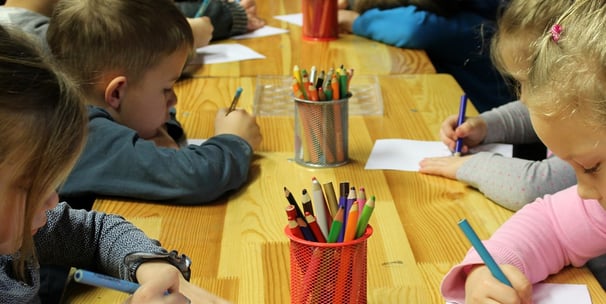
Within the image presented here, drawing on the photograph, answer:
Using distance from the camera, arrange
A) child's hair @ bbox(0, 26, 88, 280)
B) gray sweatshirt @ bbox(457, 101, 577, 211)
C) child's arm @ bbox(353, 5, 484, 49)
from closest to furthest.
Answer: child's hair @ bbox(0, 26, 88, 280) < gray sweatshirt @ bbox(457, 101, 577, 211) < child's arm @ bbox(353, 5, 484, 49)

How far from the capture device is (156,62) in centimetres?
178

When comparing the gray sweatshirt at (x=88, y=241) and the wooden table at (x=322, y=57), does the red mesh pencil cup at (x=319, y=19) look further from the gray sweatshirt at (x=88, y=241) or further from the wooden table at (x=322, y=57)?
the gray sweatshirt at (x=88, y=241)

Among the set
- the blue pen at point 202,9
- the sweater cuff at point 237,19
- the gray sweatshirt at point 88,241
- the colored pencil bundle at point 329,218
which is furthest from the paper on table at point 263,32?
the colored pencil bundle at point 329,218

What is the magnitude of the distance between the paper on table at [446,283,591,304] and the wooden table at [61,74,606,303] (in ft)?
0.05

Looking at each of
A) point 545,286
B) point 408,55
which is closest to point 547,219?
point 545,286

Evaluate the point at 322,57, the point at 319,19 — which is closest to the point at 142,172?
the point at 322,57

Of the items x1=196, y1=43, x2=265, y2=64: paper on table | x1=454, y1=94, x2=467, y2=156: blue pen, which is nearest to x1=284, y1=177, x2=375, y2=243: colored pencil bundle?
x1=454, y1=94, x2=467, y2=156: blue pen

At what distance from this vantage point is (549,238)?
4.42 ft

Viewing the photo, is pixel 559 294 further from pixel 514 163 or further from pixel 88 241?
pixel 88 241

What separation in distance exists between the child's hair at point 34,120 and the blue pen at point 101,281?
0.08 m

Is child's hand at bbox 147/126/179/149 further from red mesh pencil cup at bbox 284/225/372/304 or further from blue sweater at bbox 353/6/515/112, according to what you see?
blue sweater at bbox 353/6/515/112

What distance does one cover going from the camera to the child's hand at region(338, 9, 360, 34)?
278cm

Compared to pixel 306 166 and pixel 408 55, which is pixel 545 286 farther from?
pixel 408 55

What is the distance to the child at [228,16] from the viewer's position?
2.69 m
